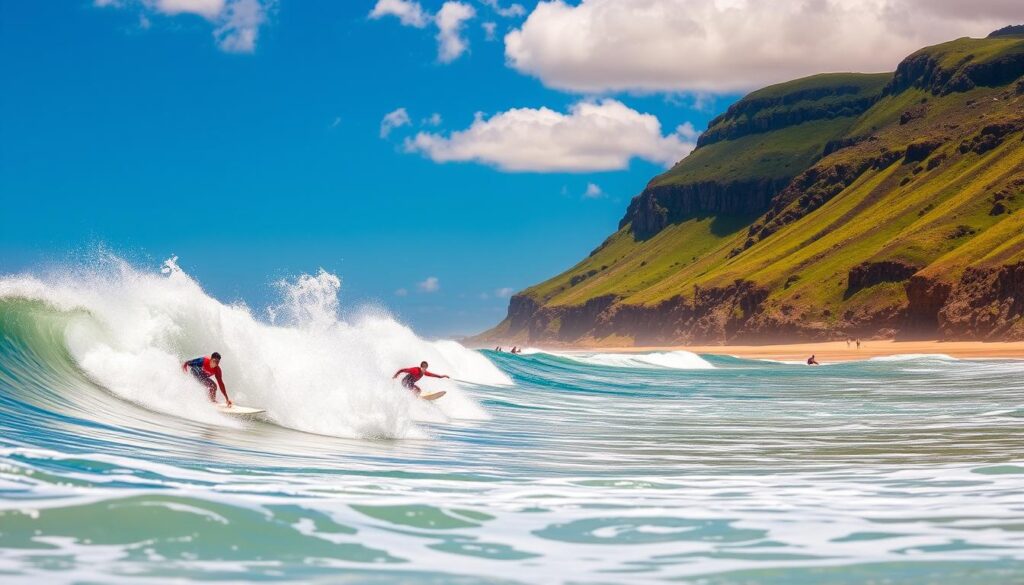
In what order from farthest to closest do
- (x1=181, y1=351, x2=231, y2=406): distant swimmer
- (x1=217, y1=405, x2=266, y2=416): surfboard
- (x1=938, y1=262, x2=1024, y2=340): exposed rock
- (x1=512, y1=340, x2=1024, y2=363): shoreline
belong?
(x1=938, y1=262, x2=1024, y2=340): exposed rock < (x1=512, y1=340, x2=1024, y2=363): shoreline < (x1=181, y1=351, x2=231, y2=406): distant swimmer < (x1=217, y1=405, x2=266, y2=416): surfboard

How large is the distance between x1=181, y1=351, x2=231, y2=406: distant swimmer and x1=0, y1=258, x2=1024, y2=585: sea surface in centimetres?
27

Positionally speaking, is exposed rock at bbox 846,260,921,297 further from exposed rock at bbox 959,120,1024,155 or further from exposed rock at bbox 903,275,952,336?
exposed rock at bbox 959,120,1024,155

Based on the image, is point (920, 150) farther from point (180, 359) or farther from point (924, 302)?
point (180, 359)

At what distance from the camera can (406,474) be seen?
14398mm

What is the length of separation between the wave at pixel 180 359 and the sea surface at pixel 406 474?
76 mm

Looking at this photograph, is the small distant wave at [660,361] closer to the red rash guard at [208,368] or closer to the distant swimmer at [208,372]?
the distant swimmer at [208,372]

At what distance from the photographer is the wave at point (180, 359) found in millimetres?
20422

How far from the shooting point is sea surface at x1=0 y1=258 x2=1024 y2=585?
Answer: 368 inches

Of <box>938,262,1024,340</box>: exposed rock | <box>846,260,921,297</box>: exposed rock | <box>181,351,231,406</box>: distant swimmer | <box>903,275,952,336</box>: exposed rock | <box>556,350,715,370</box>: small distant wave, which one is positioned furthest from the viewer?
<box>846,260,921,297</box>: exposed rock

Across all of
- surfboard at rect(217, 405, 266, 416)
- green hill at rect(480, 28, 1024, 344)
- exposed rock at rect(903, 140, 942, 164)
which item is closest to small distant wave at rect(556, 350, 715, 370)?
green hill at rect(480, 28, 1024, 344)

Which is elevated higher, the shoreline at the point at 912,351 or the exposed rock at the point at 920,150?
the exposed rock at the point at 920,150

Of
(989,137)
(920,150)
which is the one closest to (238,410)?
(989,137)

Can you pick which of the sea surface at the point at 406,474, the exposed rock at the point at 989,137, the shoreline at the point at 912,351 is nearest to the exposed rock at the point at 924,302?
the shoreline at the point at 912,351

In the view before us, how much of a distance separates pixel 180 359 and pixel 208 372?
9.50ft
